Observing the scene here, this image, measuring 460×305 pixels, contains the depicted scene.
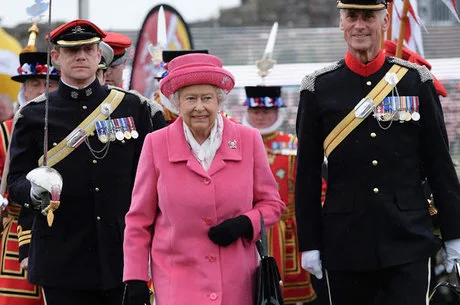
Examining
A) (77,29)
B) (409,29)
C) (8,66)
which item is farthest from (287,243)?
(77,29)

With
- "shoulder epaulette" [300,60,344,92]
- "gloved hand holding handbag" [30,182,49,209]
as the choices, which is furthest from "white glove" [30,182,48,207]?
"shoulder epaulette" [300,60,344,92]

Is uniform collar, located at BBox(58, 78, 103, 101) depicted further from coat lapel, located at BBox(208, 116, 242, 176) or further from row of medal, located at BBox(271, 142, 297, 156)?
row of medal, located at BBox(271, 142, 297, 156)

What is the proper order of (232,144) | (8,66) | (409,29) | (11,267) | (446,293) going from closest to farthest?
(232,144) → (446,293) → (11,267) → (409,29) → (8,66)

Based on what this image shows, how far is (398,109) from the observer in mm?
7273

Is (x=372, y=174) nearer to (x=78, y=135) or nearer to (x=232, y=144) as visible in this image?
(x=232, y=144)

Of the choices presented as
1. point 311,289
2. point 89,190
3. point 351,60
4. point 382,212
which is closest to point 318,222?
point 382,212

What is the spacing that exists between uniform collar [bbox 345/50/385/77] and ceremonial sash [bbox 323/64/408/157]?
0.22 feet

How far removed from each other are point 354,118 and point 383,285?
0.84 meters

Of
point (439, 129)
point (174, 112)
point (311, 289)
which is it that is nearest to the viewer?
point (439, 129)

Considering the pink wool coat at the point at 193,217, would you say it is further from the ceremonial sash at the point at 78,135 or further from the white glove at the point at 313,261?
the ceremonial sash at the point at 78,135

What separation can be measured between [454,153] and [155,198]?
6.92 metres

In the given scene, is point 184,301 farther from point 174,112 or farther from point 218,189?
point 174,112

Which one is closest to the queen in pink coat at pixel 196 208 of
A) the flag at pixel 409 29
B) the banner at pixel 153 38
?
the flag at pixel 409 29

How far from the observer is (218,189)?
269 inches
